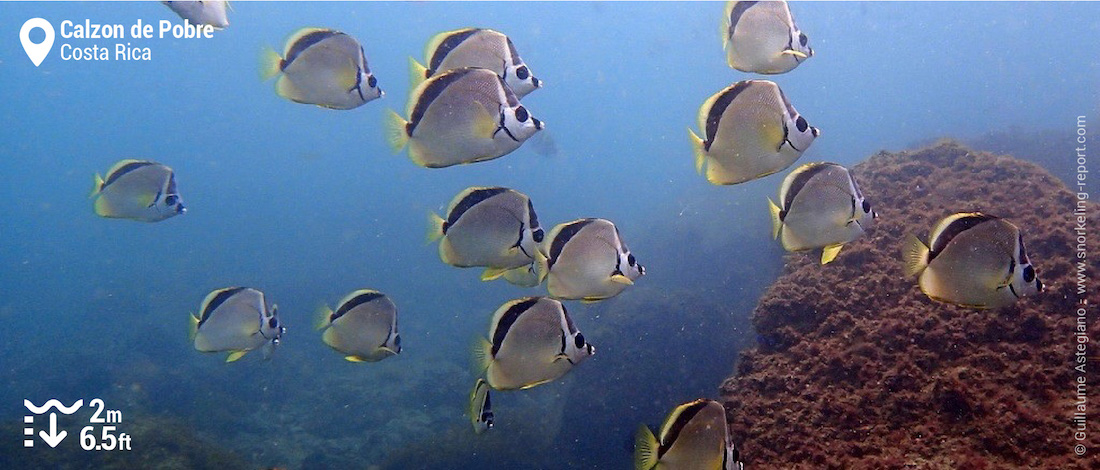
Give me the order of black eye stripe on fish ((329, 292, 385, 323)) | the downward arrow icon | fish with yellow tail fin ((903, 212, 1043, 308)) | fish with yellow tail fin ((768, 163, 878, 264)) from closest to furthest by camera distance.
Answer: fish with yellow tail fin ((903, 212, 1043, 308)), fish with yellow tail fin ((768, 163, 878, 264)), black eye stripe on fish ((329, 292, 385, 323)), the downward arrow icon

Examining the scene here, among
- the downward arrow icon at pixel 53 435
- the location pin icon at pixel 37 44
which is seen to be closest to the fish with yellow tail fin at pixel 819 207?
the downward arrow icon at pixel 53 435

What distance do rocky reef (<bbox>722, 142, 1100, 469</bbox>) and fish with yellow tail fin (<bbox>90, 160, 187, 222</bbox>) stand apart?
5.61 metres

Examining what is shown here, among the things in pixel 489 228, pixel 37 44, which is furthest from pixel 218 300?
pixel 37 44

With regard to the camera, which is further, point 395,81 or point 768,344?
point 395,81

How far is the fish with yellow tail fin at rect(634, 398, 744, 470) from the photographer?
2.62m

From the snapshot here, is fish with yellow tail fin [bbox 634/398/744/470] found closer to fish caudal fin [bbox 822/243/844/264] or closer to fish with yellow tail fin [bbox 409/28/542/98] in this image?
fish caudal fin [bbox 822/243/844/264]

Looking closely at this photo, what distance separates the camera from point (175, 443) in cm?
897

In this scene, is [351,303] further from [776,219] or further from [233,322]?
[776,219]

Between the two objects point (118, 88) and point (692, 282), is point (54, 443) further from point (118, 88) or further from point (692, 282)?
point (118, 88)

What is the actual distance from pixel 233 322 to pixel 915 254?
5.13 m

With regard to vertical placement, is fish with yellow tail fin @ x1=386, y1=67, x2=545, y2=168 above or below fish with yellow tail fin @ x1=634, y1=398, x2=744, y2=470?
above

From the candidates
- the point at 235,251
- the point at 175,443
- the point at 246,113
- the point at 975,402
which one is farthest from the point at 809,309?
the point at 246,113

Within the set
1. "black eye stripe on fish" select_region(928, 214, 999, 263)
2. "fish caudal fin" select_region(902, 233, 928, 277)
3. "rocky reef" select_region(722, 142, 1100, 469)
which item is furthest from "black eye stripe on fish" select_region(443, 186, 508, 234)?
"rocky reef" select_region(722, 142, 1100, 469)

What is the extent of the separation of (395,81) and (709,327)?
→ 13086 centimetres
